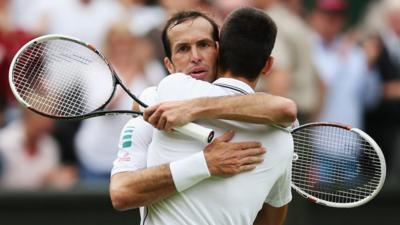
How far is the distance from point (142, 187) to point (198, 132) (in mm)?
397

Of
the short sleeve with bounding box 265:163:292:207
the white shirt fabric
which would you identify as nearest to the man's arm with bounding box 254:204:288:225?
the short sleeve with bounding box 265:163:292:207

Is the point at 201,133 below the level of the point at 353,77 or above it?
above

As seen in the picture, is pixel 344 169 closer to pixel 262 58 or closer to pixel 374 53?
pixel 262 58

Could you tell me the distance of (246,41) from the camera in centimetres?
556

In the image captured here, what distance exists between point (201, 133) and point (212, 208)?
41 cm

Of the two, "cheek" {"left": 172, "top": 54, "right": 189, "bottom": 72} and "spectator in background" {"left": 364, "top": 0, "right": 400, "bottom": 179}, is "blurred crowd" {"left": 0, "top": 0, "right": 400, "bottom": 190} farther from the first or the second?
"cheek" {"left": 172, "top": 54, "right": 189, "bottom": 72}

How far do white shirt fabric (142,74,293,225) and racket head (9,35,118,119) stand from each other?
1.67ft

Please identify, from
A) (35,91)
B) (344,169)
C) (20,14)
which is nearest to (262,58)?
(344,169)

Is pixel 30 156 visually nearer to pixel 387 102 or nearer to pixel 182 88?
pixel 387 102

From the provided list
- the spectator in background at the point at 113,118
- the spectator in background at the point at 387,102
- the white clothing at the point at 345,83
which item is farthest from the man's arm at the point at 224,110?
the spectator in background at the point at 387,102

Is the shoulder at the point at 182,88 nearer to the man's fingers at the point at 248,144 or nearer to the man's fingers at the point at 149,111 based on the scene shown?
the man's fingers at the point at 149,111

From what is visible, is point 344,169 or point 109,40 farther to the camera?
point 109,40

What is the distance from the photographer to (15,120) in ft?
34.7

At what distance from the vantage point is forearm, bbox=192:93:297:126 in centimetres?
548
